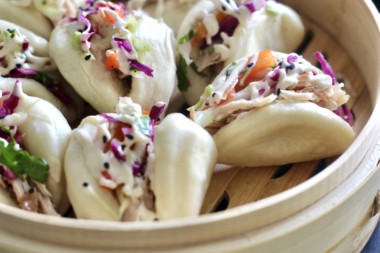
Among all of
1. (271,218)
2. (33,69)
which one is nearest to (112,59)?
(33,69)

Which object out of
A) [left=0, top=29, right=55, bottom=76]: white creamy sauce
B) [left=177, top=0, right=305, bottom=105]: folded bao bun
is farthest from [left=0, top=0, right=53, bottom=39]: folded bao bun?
[left=177, top=0, right=305, bottom=105]: folded bao bun

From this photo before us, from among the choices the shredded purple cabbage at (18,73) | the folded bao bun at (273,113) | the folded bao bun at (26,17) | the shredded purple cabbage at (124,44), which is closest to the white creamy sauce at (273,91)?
the folded bao bun at (273,113)

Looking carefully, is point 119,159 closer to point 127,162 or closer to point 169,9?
point 127,162

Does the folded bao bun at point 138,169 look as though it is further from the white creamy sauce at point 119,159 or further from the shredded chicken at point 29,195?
the shredded chicken at point 29,195

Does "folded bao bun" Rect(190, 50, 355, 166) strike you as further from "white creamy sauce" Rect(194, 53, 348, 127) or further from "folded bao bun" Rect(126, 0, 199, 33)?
"folded bao bun" Rect(126, 0, 199, 33)

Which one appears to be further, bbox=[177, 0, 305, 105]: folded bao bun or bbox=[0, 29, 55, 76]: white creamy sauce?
bbox=[177, 0, 305, 105]: folded bao bun

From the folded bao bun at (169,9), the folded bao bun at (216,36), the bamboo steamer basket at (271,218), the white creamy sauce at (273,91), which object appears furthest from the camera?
the folded bao bun at (169,9)

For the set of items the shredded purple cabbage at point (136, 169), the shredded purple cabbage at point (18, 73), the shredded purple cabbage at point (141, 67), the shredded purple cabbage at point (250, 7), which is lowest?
the shredded purple cabbage at point (18, 73)
